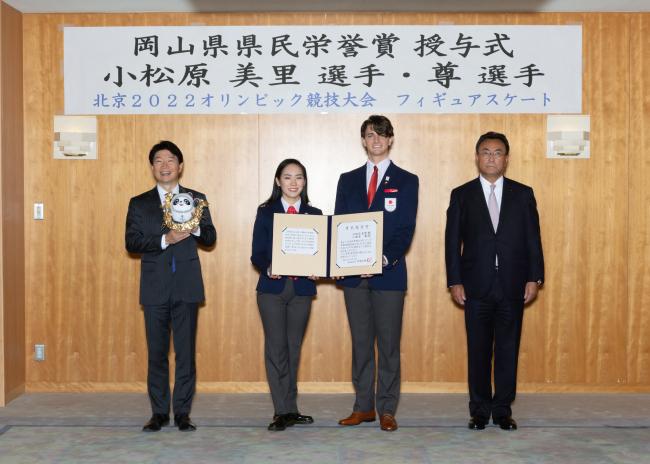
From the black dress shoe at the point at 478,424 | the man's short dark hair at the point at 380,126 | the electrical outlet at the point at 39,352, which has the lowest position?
the black dress shoe at the point at 478,424

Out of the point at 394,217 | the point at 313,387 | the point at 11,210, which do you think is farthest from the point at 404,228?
the point at 11,210

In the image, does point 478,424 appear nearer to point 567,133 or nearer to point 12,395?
point 567,133

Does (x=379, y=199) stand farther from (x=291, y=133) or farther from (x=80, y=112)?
(x=80, y=112)

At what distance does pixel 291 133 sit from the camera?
5562 mm

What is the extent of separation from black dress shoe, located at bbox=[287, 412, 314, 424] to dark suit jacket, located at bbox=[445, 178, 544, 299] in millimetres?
1204

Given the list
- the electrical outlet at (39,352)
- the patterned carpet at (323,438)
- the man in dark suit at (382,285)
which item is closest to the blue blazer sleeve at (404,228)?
the man in dark suit at (382,285)

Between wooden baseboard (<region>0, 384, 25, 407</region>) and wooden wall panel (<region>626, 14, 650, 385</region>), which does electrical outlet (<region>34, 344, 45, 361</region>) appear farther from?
wooden wall panel (<region>626, 14, 650, 385</region>)

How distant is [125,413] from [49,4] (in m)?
2.90

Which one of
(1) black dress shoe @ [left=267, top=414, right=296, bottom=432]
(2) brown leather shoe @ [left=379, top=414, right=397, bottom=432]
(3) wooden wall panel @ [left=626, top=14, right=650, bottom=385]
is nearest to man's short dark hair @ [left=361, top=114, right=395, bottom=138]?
(2) brown leather shoe @ [left=379, top=414, right=397, bottom=432]

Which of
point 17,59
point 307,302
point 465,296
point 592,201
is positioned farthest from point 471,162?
point 17,59

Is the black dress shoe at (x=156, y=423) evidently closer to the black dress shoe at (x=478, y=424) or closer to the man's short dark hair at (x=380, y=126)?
the black dress shoe at (x=478, y=424)

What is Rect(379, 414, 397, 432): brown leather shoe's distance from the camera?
443cm

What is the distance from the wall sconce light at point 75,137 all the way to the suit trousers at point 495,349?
299 centimetres

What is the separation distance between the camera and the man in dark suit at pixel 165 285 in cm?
440
